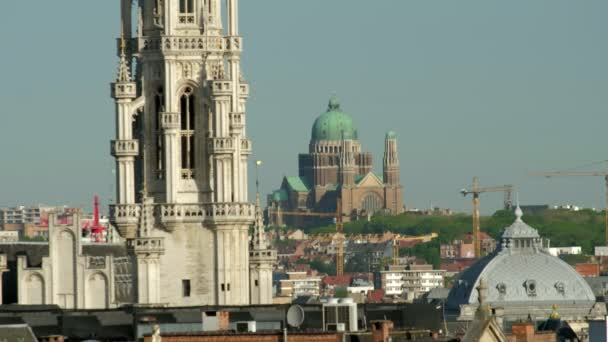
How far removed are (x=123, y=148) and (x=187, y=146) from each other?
2160 mm

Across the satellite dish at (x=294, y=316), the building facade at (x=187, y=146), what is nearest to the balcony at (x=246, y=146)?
the building facade at (x=187, y=146)

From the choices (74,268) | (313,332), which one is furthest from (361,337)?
(74,268)

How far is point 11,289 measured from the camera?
123438 mm

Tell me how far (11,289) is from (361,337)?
43675mm

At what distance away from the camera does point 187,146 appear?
129 metres

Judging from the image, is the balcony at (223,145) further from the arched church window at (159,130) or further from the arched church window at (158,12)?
the arched church window at (158,12)

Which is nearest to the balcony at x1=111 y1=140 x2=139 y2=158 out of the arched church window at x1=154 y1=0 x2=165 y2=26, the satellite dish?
the arched church window at x1=154 y1=0 x2=165 y2=26

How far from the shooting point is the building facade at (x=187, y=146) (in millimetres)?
127500

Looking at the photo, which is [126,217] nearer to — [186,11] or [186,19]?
[186,19]

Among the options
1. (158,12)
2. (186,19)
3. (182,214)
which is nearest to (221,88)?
(186,19)

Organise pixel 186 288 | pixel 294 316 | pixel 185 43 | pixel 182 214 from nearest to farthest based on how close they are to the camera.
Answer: pixel 294 316 → pixel 186 288 → pixel 182 214 → pixel 185 43

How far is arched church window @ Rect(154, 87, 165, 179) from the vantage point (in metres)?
129

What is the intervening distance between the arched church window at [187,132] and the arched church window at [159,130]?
690 mm

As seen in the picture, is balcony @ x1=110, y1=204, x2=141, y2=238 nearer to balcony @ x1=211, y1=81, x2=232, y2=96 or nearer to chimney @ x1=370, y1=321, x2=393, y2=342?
balcony @ x1=211, y1=81, x2=232, y2=96
